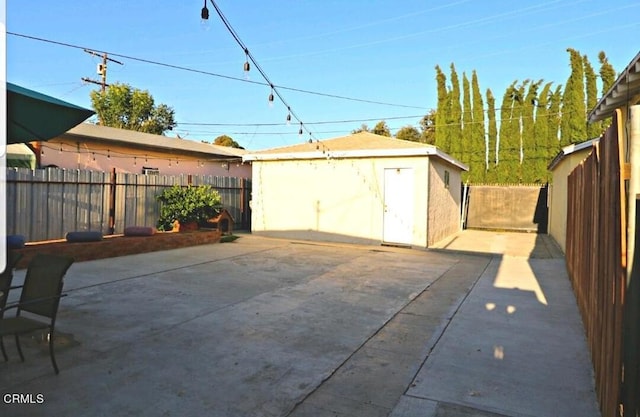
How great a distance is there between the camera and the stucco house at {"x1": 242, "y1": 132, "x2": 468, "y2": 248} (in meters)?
12.3

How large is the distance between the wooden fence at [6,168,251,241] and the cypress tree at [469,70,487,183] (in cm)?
1803

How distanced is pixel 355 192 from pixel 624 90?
7.62 metres

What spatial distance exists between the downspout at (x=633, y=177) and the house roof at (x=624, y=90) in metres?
4.24

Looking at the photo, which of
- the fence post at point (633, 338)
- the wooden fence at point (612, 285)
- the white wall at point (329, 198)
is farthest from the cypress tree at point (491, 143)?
the fence post at point (633, 338)

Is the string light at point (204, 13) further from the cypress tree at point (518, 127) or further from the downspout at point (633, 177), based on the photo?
the cypress tree at point (518, 127)

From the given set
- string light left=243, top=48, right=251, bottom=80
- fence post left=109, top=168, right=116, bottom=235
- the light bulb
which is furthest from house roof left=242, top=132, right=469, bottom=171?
the light bulb

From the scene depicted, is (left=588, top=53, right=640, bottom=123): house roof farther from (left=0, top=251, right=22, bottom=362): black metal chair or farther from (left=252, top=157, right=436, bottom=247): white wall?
(left=0, top=251, right=22, bottom=362): black metal chair

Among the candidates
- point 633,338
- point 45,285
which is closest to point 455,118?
point 633,338

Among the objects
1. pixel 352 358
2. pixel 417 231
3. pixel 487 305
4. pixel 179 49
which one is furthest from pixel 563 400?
pixel 179 49

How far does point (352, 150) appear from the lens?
13.1 m

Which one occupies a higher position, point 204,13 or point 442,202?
point 204,13

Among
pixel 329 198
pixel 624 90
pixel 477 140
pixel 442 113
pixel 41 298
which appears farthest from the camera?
pixel 442 113

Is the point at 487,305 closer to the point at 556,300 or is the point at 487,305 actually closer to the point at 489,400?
the point at 556,300

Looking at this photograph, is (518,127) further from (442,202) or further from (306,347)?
(306,347)
